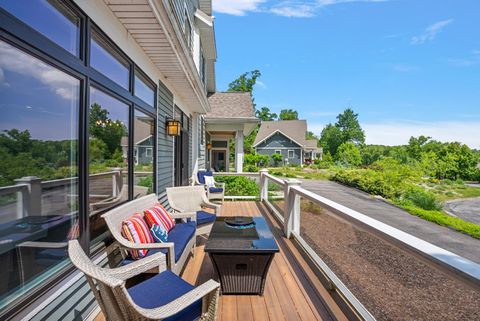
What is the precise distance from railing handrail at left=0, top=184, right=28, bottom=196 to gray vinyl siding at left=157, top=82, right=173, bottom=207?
310 cm

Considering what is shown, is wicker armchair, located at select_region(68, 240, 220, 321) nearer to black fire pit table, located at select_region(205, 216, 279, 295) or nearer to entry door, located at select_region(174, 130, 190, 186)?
black fire pit table, located at select_region(205, 216, 279, 295)

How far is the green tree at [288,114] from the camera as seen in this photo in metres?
59.1

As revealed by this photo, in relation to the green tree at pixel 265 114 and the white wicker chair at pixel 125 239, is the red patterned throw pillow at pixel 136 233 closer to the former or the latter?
the white wicker chair at pixel 125 239

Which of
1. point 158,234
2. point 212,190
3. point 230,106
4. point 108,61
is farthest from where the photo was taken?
point 230,106

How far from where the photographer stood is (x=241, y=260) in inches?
103

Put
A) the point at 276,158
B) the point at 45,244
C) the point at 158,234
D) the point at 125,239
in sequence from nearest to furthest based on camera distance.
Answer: the point at 45,244 < the point at 125,239 < the point at 158,234 < the point at 276,158

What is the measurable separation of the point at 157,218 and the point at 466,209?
1951 cm

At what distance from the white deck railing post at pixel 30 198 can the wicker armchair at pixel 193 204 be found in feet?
8.20

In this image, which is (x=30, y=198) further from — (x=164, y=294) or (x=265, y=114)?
(x=265, y=114)

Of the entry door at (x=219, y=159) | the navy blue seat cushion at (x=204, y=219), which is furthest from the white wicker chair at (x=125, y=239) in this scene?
the entry door at (x=219, y=159)

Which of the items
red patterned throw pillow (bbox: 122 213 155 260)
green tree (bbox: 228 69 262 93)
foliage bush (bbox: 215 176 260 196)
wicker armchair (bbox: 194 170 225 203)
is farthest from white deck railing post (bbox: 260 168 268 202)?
green tree (bbox: 228 69 262 93)

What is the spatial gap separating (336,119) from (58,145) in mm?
69165

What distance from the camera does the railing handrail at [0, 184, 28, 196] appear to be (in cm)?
141

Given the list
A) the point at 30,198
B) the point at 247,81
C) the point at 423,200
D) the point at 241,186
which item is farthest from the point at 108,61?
the point at 247,81
